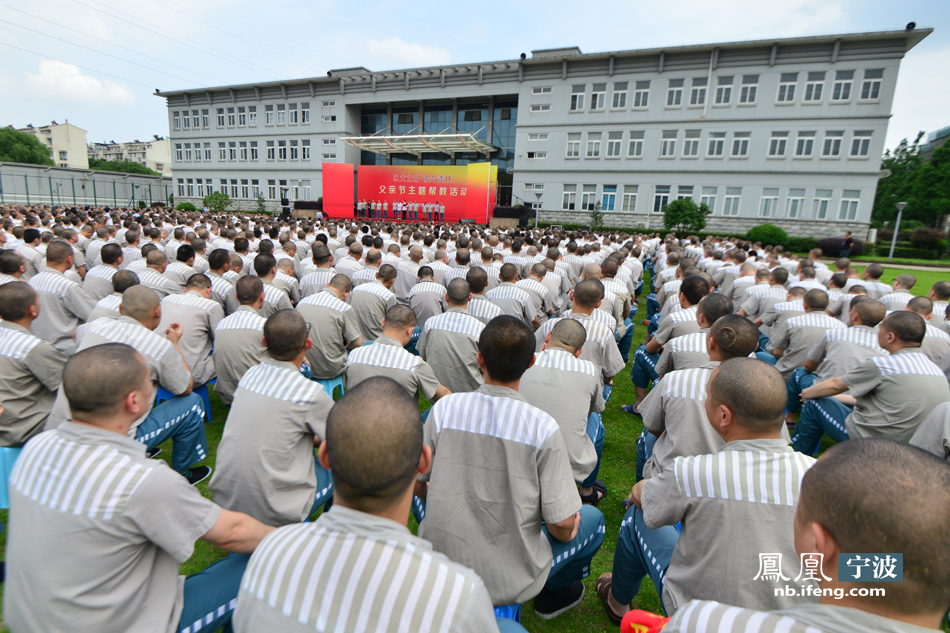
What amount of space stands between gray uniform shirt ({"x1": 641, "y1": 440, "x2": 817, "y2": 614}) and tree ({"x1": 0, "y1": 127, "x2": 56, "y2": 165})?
6289 centimetres

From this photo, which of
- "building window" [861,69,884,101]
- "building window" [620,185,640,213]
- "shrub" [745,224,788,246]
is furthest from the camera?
"building window" [620,185,640,213]

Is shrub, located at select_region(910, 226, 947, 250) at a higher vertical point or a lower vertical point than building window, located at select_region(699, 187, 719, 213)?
lower

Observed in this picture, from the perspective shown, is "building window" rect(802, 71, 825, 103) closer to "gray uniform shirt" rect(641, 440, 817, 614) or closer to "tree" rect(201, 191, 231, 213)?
"gray uniform shirt" rect(641, 440, 817, 614)

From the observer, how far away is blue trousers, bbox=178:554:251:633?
5.41ft

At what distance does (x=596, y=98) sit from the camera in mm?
27297

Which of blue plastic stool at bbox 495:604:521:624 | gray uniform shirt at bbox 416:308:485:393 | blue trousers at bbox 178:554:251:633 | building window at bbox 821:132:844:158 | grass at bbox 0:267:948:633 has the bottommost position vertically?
grass at bbox 0:267:948:633

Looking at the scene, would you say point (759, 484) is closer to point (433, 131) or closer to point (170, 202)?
point (433, 131)

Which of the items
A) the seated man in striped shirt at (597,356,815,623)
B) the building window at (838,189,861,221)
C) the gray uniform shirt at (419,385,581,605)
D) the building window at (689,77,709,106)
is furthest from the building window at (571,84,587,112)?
the gray uniform shirt at (419,385,581,605)

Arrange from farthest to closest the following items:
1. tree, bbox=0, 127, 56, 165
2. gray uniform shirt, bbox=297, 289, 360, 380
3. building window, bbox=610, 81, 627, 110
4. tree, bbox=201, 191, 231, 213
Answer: tree, bbox=0, 127, 56, 165 < tree, bbox=201, 191, 231, 213 < building window, bbox=610, 81, 627, 110 < gray uniform shirt, bbox=297, 289, 360, 380

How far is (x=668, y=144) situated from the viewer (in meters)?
25.9

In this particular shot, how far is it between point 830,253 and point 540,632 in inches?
1007

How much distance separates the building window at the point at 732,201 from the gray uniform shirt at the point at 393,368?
1088 inches

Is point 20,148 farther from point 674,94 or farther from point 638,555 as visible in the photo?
point 638,555

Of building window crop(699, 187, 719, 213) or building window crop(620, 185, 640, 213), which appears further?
building window crop(620, 185, 640, 213)
